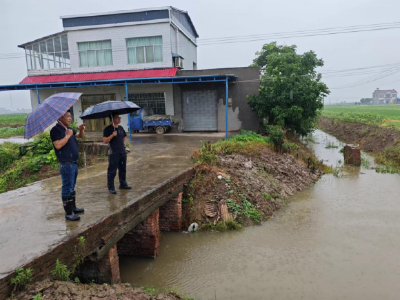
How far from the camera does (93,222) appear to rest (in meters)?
4.27

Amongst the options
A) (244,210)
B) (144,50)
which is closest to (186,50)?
(144,50)

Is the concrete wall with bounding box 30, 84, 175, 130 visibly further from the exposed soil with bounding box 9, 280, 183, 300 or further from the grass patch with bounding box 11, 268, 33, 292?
the grass patch with bounding box 11, 268, 33, 292

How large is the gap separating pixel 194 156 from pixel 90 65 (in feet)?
37.3

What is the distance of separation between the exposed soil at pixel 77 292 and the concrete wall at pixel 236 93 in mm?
13079

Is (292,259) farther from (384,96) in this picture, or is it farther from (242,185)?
(384,96)

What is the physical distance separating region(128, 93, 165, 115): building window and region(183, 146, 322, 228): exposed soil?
7646 millimetres

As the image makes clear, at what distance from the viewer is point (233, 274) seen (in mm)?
5242

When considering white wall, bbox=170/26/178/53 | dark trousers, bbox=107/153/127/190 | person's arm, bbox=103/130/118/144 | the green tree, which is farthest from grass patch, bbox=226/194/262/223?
white wall, bbox=170/26/178/53

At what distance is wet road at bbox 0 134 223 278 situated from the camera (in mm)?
3604

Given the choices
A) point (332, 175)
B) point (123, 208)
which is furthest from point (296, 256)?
point (332, 175)

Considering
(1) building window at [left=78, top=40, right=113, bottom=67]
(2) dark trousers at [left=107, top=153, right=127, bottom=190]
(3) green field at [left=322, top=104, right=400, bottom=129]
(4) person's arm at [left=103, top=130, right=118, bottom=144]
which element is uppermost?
(1) building window at [left=78, top=40, right=113, bottom=67]

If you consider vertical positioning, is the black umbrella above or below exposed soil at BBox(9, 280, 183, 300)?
above

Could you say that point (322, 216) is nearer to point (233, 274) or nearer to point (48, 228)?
point (233, 274)

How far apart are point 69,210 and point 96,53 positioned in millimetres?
14902
